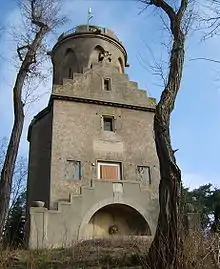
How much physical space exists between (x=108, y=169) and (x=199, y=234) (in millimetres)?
13495

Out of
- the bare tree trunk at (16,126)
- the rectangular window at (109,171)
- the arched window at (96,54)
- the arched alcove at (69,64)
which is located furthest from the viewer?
the arched alcove at (69,64)

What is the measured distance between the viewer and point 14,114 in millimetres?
13062

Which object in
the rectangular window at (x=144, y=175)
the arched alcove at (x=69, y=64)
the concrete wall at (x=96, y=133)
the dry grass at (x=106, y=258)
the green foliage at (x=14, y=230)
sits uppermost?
the arched alcove at (x=69, y=64)

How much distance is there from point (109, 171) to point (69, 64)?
1022 cm

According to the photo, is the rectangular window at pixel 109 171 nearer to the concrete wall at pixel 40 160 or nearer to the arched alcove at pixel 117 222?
the arched alcove at pixel 117 222

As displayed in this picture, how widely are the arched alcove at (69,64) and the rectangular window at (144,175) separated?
9.31 meters

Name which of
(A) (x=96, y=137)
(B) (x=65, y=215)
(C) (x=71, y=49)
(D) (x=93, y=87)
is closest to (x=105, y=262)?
(B) (x=65, y=215)

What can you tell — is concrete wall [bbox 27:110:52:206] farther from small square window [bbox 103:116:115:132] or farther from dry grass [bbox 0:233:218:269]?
dry grass [bbox 0:233:218:269]

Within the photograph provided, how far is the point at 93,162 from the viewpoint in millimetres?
21156

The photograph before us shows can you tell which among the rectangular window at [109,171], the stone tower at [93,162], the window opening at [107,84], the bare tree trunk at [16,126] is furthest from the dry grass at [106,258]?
the window opening at [107,84]

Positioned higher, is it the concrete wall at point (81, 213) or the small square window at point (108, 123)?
the small square window at point (108, 123)

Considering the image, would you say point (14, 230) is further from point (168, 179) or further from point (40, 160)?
point (168, 179)

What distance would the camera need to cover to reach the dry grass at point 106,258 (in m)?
7.41

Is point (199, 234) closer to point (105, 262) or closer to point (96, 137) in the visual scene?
Answer: point (105, 262)
